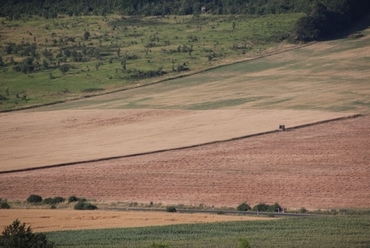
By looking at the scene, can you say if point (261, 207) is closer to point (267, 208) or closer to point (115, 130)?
point (267, 208)

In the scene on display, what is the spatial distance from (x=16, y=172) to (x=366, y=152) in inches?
893

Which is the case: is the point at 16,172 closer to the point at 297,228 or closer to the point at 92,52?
the point at 297,228

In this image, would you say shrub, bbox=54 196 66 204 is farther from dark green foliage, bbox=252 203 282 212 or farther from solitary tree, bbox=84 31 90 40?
solitary tree, bbox=84 31 90 40

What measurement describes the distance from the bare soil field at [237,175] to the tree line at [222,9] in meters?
36.9

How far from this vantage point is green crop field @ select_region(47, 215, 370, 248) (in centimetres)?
4466

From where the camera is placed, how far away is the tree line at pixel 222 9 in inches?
4204

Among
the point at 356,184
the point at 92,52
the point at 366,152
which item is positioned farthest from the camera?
the point at 92,52

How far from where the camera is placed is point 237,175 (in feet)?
202

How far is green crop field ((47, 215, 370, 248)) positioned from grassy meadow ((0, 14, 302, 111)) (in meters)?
42.4

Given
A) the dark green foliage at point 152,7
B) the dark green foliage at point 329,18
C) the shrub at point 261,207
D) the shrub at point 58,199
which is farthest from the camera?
the dark green foliage at point 152,7

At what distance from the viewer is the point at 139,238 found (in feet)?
153

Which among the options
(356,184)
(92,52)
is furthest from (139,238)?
(92,52)

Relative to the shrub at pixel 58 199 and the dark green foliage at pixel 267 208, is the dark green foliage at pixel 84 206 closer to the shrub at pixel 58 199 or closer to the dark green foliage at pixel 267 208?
the shrub at pixel 58 199

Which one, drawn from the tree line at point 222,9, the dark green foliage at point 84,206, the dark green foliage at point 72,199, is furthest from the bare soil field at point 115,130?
the tree line at point 222,9
